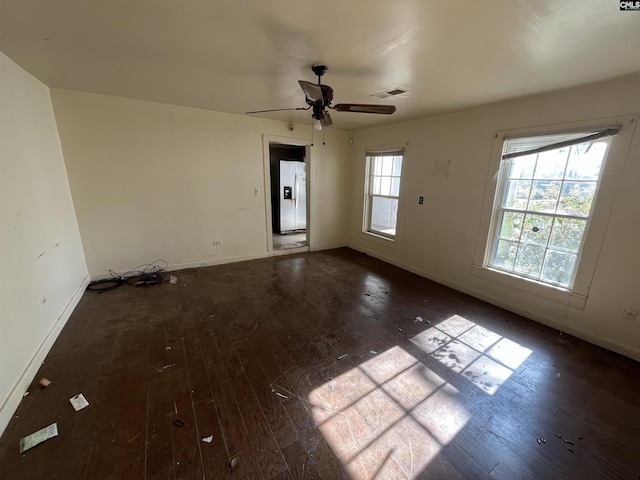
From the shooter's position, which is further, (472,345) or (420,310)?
(420,310)

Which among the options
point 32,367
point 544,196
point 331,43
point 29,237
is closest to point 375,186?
point 544,196

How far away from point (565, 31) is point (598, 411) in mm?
2500

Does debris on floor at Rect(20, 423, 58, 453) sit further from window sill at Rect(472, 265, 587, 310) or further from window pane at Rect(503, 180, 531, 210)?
window pane at Rect(503, 180, 531, 210)

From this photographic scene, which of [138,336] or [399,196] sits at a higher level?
[399,196]

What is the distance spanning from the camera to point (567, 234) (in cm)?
268

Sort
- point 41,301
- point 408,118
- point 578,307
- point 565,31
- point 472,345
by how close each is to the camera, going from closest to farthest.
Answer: point 565,31, point 41,301, point 472,345, point 578,307, point 408,118

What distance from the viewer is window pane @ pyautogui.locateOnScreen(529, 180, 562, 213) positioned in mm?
2742

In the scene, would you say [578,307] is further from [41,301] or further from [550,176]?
[41,301]

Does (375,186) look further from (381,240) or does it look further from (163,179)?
(163,179)

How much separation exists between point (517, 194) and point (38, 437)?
4.59 m

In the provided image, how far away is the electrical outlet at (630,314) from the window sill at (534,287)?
0.27m

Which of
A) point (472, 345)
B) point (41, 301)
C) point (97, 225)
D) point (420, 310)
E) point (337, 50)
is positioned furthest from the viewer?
point (97, 225)

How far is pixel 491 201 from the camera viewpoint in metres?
3.23

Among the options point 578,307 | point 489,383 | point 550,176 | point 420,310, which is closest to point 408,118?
point 550,176
